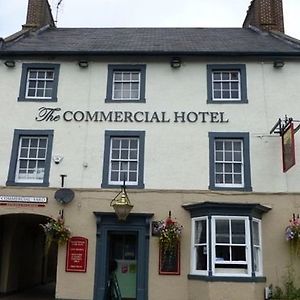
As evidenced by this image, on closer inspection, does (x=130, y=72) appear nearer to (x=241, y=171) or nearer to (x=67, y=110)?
(x=67, y=110)

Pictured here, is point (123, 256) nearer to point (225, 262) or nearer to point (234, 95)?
point (225, 262)

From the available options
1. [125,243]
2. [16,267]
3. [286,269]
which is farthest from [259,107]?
[16,267]

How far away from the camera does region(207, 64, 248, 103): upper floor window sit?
14547mm

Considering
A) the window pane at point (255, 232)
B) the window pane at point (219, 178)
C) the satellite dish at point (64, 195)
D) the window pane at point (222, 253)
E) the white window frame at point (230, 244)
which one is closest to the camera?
the white window frame at point (230, 244)

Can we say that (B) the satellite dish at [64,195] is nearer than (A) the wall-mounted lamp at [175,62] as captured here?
Yes

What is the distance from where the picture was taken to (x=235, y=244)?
1248 centimetres

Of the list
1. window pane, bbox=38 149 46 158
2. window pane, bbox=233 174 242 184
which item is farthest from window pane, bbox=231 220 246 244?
window pane, bbox=38 149 46 158

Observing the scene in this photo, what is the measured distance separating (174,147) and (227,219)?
2963mm

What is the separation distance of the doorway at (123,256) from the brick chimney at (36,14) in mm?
9829

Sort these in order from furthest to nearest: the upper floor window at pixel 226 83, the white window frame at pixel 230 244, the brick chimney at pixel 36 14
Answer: the brick chimney at pixel 36 14 < the upper floor window at pixel 226 83 < the white window frame at pixel 230 244

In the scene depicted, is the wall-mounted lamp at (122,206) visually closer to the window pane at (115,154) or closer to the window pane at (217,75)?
the window pane at (115,154)

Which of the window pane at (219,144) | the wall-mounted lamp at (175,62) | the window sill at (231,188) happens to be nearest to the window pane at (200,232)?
the window sill at (231,188)

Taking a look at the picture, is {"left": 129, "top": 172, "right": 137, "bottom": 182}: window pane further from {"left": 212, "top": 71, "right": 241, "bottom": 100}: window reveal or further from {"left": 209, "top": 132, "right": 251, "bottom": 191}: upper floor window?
{"left": 212, "top": 71, "right": 241, "bottom": 100}: window reveal

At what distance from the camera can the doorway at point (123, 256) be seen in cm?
1299
